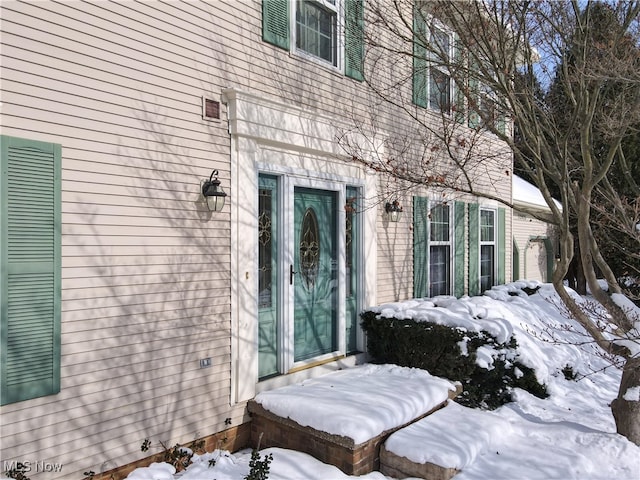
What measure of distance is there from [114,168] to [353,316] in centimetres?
350

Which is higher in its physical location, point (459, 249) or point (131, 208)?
point (131, 208)

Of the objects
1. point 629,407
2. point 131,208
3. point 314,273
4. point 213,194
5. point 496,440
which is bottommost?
point 496,440

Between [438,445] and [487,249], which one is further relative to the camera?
[487,249]

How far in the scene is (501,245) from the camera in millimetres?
9734

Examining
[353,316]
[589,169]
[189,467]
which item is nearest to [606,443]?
[589,169]

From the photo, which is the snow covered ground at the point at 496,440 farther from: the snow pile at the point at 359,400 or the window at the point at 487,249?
the window at the point at 487,249

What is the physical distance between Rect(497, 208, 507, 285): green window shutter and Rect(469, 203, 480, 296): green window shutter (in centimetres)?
109

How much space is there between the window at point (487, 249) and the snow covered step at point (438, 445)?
5181mm

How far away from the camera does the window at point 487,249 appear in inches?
362

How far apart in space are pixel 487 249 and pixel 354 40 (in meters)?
5.18

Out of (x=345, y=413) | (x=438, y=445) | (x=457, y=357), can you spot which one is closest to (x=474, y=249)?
(x=457, y=357)

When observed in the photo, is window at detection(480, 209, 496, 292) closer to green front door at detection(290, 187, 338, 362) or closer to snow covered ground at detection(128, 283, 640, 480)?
snow covered ground at detection(128, 283, 640, 480)

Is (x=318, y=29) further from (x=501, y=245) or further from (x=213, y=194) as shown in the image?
(x=501, y=245)

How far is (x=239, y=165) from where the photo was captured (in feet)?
14.6
